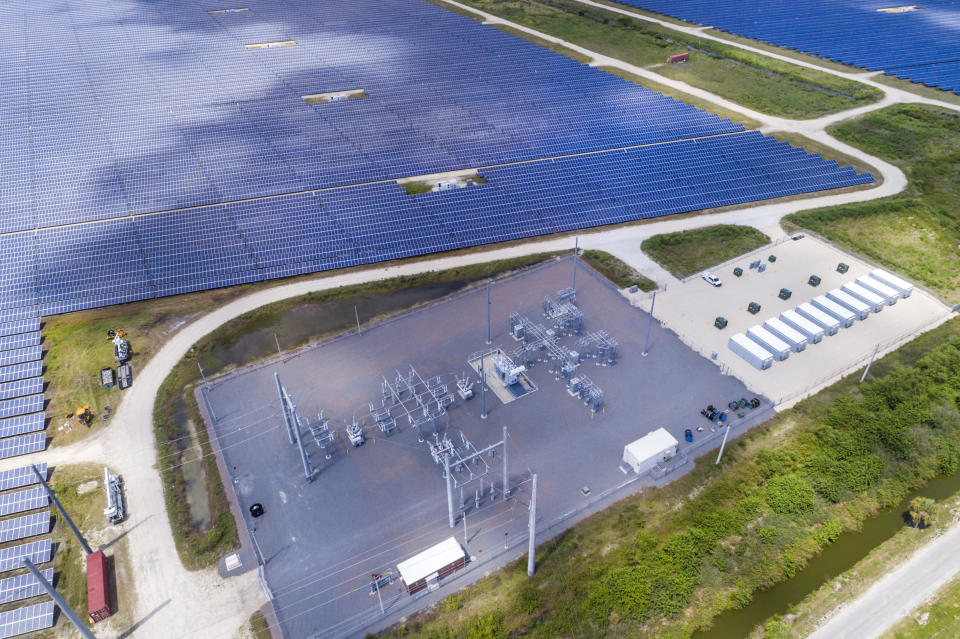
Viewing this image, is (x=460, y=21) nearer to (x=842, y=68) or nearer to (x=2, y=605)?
(x=842, y=68)

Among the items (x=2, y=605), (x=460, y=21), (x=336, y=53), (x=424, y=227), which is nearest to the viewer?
(x=2, y=605)

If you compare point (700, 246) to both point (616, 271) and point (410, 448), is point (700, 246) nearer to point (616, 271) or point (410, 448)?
point (616, 271)

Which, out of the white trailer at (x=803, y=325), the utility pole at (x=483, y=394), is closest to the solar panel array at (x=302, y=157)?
the utility pole at (x=483, y=394)

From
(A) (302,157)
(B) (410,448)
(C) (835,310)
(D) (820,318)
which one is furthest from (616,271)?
(A) (302,157)

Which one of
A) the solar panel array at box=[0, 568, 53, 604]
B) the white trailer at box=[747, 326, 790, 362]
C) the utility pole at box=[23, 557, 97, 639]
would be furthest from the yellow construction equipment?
the white trailer at box=[747, 326, 790, 362]

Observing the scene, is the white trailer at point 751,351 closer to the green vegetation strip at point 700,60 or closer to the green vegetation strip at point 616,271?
the green vegetation strip at point 616,271

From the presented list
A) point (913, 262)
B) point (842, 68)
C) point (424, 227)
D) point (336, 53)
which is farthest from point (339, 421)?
point (842, 68)

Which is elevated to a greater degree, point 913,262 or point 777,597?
point 913,262
